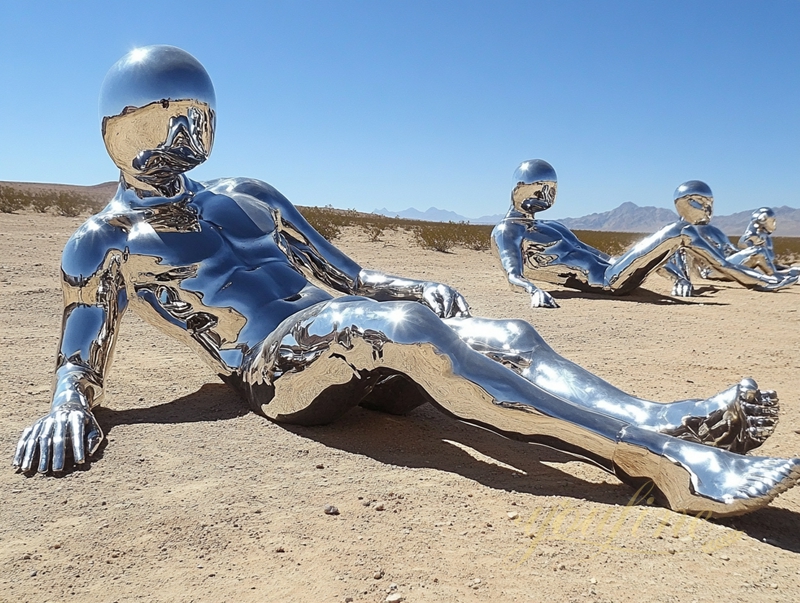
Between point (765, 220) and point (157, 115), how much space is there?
967 centimetres

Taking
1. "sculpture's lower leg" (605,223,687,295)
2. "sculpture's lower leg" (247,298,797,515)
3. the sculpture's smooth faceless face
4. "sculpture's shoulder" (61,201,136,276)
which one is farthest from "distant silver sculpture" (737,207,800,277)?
"sculpture's shoulder" (61,201,136,276)

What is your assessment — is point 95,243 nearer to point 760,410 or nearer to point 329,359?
point 329,359

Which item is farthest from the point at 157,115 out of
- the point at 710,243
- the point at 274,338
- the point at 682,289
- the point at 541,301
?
the point at 682,289

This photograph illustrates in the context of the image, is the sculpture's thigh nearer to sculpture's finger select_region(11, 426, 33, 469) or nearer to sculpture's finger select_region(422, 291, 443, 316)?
sculpture's finger select_region(422, 291, 443, 316)

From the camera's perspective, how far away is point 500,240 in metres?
8.34

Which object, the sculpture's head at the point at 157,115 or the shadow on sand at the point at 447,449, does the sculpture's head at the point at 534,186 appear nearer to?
the shadow on sand at the point at 447,449

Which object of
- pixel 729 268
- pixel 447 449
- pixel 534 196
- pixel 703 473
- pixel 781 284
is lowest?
pixel 447 449

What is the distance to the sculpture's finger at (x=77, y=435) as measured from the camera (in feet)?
8.28

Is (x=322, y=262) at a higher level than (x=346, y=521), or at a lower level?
higher

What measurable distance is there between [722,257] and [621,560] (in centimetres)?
708

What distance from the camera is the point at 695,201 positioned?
8.36 m

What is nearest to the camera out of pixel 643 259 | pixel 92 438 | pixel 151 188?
pixel 92 438

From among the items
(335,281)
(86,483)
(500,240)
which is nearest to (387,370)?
(86,483)

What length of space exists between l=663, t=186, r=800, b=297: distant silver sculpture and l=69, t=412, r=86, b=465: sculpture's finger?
7.07 m
